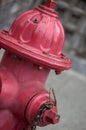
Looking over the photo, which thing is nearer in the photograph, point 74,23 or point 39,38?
point 39,38

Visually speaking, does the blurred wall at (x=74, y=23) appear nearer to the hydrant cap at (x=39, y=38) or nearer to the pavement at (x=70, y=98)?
the pavement at (x=70, y=98)

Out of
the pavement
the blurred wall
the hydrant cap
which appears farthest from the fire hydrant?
the blurred wall

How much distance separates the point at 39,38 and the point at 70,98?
2125mm

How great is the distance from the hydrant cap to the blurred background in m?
1.20

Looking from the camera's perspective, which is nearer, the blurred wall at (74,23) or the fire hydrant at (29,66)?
the fire hydrant at (29,66)

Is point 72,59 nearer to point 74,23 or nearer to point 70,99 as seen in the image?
point 74,23

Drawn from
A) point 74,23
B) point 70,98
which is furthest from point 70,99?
point 74,23

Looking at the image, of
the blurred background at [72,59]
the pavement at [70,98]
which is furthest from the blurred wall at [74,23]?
the pavement at [70,98]

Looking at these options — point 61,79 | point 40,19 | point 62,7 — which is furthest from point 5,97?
point 62,7

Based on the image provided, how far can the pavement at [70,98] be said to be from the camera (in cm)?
361

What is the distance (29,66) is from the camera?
2273mm

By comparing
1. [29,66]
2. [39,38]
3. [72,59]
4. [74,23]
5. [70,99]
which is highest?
[39,38]

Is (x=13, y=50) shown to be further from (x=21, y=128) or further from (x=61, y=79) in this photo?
(x=61, y=79)

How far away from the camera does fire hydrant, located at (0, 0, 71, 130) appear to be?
2170 millimetres
